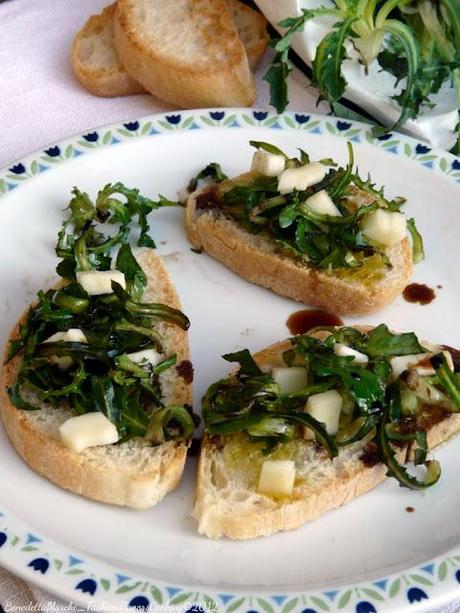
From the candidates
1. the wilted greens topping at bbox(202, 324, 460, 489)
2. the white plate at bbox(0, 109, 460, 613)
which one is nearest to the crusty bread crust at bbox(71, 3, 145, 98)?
the white plate at bbox(0, 109, 460, 613)

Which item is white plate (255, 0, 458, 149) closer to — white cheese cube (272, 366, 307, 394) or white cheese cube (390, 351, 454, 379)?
white cheese cube (390, 351, 454, 379)

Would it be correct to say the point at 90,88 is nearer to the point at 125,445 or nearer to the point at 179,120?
the point at 179,120

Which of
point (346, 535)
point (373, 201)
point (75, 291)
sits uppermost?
point (75, 291)

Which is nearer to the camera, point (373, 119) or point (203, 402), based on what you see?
point (203, 402)

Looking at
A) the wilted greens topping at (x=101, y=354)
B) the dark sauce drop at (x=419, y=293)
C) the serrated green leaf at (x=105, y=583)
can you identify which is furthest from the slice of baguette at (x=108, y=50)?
the serrated green leaf at (x=105, y=583)

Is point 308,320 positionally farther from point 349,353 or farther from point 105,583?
point 105,583

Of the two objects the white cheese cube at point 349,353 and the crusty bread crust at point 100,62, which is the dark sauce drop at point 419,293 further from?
the crusty bread crust at point 100,62

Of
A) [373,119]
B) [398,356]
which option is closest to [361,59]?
[373,119]
